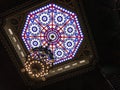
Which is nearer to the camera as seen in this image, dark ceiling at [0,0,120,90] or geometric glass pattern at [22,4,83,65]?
dark ceiling at [0,0,120,90]

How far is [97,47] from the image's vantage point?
6551 millimetres

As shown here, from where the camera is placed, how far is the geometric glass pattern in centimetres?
687

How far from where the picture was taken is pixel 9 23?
675 centimetres

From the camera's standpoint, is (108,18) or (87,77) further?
(87,77)

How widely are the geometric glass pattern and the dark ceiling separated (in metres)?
0.69

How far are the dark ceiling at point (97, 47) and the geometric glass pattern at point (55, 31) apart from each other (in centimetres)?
69

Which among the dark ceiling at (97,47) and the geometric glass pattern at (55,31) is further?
the geometric glass pattern at (55,31)

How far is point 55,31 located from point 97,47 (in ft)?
4.17

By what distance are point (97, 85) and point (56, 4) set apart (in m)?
2.40

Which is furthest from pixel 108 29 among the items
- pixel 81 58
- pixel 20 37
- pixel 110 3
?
pixel 20 37

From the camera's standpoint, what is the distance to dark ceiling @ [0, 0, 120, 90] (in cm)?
594

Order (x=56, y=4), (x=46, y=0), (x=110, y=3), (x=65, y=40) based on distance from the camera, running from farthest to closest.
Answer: (x=65, y=40) → (x=56, y=4) → (x=46, y=0) → (x=110, y=3)

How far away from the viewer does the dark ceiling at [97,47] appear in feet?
19.5

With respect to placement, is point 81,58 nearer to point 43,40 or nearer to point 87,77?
point 87,77
